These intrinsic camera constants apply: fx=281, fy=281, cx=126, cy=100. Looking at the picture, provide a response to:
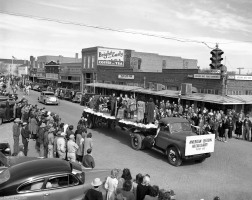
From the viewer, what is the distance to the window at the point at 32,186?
21.5 feet

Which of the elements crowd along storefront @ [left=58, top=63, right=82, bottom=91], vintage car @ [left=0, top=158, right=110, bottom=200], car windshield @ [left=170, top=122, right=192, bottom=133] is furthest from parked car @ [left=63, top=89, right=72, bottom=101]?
vintage car @ [left=0, top=158, right=110, bottom=200]

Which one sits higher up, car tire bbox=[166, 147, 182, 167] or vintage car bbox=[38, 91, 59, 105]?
vintage car bbox=[38, 91, 59, 105]

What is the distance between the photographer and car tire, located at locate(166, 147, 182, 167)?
1183 cm

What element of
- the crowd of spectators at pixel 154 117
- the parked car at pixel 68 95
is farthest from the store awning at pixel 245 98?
the parked car at pixel 68 95

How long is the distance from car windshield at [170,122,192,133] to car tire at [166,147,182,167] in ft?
2.81

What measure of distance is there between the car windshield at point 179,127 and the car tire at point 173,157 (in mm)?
857

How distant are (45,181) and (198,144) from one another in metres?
7.03

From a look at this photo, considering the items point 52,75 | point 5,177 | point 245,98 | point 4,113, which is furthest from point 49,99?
point 52,75

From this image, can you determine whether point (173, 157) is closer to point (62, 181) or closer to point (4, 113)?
point (62, 181)

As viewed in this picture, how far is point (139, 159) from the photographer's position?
12.7m

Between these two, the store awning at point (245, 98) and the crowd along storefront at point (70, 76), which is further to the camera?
the crowd along storefront at point (70, 76)

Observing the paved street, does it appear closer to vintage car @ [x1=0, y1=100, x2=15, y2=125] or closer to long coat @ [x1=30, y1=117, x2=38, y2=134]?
long coat @ [x1=30, y1=117, x2=38, y2=134]

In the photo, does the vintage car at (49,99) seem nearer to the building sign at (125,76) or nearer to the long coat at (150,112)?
the building sign at (125,76)

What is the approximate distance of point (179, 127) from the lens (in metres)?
12.7
